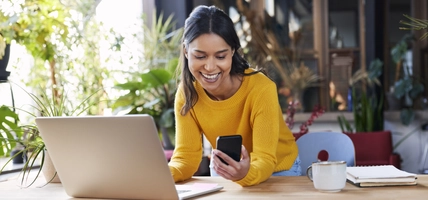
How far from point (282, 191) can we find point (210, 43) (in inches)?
22.3

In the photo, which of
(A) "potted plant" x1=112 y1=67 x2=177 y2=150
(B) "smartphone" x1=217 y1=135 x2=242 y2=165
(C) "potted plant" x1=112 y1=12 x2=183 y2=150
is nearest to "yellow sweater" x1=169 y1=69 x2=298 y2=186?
(B) "smartphone" x1=217 y1=135 x2=242 y2=165

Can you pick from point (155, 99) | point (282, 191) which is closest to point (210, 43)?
point (282, 191)

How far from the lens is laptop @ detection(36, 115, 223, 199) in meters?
1.71

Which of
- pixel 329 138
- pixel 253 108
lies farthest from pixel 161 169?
pixel 329 138

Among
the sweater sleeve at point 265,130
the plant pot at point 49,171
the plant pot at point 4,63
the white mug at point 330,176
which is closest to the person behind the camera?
the white mug at point 330,176

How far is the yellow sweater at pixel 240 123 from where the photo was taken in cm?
215

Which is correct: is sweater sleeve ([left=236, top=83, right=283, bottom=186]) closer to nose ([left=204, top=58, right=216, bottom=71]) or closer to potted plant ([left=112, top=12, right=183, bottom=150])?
nose ([left=204, top=58, right=216, bottom=71])

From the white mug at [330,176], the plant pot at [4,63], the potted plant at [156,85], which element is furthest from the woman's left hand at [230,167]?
the potted plant at [156,85]

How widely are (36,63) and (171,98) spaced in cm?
129

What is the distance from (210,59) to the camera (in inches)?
84.2

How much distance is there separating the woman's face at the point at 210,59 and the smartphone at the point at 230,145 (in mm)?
343

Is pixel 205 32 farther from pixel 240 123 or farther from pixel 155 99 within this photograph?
pixel 155 99

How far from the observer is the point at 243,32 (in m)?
6.11

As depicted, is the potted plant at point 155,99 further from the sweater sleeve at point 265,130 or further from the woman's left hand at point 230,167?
the woman's left hand at point 230,167
